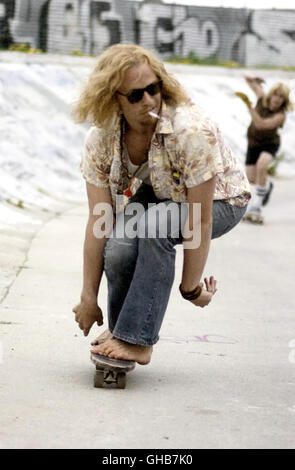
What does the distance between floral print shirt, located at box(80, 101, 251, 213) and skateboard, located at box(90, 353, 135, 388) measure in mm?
663

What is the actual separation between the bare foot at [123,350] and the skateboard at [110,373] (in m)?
0.02

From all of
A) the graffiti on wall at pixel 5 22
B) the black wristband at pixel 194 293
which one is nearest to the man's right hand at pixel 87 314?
the black wristband at pixel 194 293

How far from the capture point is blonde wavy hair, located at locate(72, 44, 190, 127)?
3.88 metres

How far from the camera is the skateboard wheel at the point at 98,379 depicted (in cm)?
413

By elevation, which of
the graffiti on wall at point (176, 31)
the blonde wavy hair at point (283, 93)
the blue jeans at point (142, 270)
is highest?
the blue jeans at point (142, 270)

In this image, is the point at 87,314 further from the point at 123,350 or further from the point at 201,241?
the point at 201,241

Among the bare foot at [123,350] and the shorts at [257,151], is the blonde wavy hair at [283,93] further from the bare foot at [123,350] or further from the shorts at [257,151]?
the bare foot at [123,350]

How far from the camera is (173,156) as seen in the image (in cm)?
396

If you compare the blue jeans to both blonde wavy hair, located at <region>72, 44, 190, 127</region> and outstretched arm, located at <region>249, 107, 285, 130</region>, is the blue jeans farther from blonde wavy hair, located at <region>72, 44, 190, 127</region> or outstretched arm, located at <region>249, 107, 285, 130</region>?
outstretched arm, located at <region>249, 107, 285, 130</region>

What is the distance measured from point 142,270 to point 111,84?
75 centimetres

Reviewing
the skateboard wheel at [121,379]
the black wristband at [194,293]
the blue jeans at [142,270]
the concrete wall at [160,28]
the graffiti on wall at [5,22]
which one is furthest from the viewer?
the concrete wall at [160,28]

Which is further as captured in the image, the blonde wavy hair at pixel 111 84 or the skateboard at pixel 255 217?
the skateboard at pixel 255 217

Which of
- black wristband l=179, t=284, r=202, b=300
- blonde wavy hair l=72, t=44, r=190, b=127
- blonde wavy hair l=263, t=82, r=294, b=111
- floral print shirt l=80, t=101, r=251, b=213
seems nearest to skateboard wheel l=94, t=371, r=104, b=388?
black wristband l=179, t=284, r=202, b=300

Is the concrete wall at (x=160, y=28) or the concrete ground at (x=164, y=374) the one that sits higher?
the concrete ground at (x=164, y=374)
